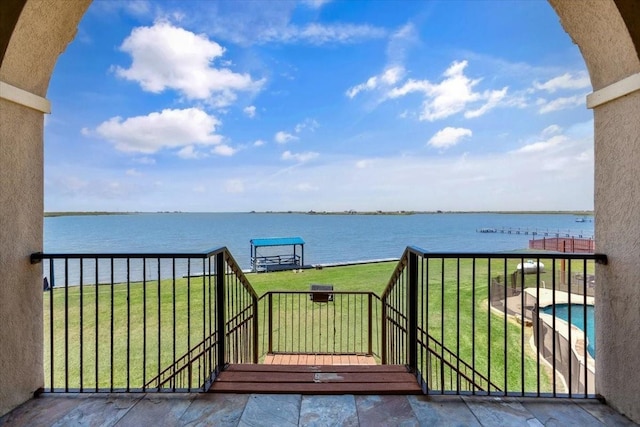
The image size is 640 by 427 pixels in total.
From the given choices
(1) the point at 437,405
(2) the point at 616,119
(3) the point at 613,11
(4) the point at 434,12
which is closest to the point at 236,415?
(1) the point at 437,405

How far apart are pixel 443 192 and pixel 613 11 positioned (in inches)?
1227

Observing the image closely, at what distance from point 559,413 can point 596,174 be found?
1.56 m

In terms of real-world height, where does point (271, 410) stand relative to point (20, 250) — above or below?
below

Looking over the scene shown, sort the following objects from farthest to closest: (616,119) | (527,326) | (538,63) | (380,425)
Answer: (538,63)
(527,326)
(616,119)
(380,425)

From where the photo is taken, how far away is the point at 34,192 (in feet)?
6.72

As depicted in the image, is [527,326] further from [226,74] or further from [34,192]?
[226,74]

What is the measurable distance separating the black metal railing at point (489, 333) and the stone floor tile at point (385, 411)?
26 cm

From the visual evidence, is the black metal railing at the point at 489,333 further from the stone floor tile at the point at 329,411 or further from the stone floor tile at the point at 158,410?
the stone floor tile at the point at 158,410

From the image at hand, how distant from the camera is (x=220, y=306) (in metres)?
2.41

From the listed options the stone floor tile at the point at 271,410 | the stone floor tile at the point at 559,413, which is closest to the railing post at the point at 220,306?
the stone floor tile at the point at 271,410

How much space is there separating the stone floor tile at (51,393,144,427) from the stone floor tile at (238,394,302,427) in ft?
2.56

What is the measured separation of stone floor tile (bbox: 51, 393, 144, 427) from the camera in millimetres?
1782

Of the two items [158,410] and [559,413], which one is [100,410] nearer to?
[158,410]

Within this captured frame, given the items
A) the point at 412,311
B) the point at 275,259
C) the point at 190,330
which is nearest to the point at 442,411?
the point at 412,311
